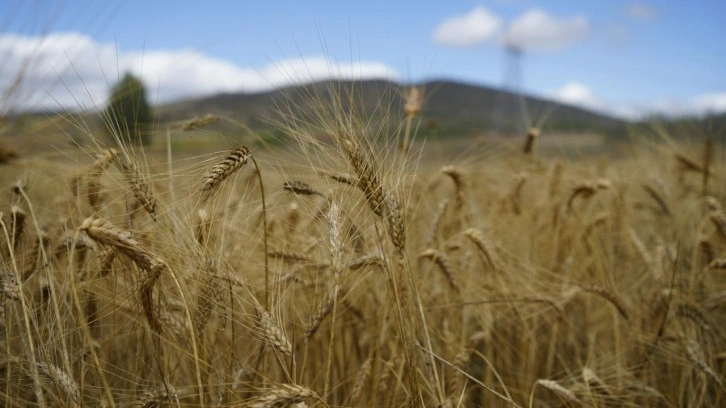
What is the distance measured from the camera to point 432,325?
2211mm

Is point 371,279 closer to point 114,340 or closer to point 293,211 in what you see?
point 293,211

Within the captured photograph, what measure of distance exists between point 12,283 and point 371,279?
4.30 ft

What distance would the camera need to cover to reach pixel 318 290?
6.61 feet

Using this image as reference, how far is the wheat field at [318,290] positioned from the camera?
4.70 feet

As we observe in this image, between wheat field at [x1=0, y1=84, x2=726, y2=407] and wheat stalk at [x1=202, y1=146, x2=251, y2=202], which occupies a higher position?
wheat stalk at [x1=202, y1=146, x2=251, y2=202]

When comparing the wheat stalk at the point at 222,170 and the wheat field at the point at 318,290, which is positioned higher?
the wheat stalk at the point at 222,170

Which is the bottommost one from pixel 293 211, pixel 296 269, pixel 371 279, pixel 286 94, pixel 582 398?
pixel 582 398

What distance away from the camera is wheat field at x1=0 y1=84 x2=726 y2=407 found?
1434mm

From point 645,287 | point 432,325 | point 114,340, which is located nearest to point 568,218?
point 645,287

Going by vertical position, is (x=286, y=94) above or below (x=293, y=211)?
above

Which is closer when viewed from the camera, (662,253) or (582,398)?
(582,398)

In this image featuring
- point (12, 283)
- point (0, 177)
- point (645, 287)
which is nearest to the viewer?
point (12, 283)

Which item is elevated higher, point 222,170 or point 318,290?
point 222,170

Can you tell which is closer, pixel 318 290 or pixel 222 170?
pixel 222 170
